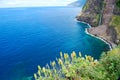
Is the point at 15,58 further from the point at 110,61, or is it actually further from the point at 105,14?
the point at 105,14

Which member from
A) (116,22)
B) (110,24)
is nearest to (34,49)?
(110,24)

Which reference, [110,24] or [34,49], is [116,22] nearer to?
[110,24]

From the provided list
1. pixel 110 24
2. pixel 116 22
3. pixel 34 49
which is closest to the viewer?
pixel 34 49

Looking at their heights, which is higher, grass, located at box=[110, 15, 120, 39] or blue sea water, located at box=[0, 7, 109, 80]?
grass, located at box=[110, 15, 120, 39]

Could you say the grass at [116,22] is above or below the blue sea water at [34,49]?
above

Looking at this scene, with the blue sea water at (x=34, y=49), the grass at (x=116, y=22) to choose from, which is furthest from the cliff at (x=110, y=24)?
the blue sea water at (x=34, y=49)

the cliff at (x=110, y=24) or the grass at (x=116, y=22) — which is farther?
the grass at (x=116, y=22)

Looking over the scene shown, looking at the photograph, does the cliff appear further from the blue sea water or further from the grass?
the blue sea water

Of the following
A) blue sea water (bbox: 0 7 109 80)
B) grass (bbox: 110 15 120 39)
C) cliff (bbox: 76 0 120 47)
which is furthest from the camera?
grass (bbox: 110 15 120 39)

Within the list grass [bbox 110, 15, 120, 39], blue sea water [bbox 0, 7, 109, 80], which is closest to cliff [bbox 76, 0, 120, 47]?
grass [bbox 110, 15, 120, 39]

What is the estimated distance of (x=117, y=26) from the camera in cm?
15150

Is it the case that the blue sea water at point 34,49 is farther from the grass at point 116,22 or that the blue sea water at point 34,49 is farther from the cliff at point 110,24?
the grass at point 116,22

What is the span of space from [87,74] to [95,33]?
11093 centimetres

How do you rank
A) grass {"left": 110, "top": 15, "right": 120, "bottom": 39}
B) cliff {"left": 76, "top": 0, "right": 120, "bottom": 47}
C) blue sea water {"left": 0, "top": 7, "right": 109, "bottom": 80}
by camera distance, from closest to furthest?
blue sea water {"left": 0, "top": 7, "right": 109, "bottom": 80} < cliff {"left": 76, "top": 0, "right": 120, "bottom": 47} < grass {"left": 110, "top": 15, "right": 120, "bottom": 39}
